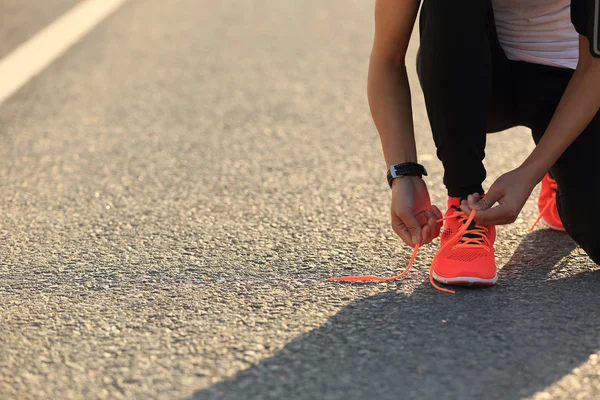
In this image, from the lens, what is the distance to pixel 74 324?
2062 millimetres

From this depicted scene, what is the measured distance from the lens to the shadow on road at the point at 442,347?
5.72 feet

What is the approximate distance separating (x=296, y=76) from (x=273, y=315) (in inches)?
108

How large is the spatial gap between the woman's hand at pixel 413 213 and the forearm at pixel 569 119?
0.89ft

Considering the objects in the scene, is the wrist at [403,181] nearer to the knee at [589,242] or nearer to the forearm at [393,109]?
the forearm at [393,109]

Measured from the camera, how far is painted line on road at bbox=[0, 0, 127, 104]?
4.73 m

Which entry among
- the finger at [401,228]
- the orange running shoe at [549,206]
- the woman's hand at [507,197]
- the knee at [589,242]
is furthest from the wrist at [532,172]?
the orange running shoe at [549,206]

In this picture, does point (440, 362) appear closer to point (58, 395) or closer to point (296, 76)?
point (58, 395)

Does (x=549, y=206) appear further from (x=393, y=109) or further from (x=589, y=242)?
(x=393, y=109)

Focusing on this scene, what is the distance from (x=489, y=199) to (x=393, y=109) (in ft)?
1.27

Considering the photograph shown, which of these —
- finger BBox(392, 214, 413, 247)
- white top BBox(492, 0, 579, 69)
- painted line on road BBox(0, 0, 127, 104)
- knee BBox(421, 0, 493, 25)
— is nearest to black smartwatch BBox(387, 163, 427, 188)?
finger BBox(392, 214, 413, 247)

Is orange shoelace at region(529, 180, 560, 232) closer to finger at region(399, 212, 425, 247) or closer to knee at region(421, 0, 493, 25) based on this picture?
finger at region(399, 212, 425, 247)

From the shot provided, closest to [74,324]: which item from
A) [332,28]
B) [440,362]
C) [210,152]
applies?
[440,362]

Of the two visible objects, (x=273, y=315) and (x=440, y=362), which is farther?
(x=273, y=315)

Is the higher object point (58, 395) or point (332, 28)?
A: point (332, 28)
